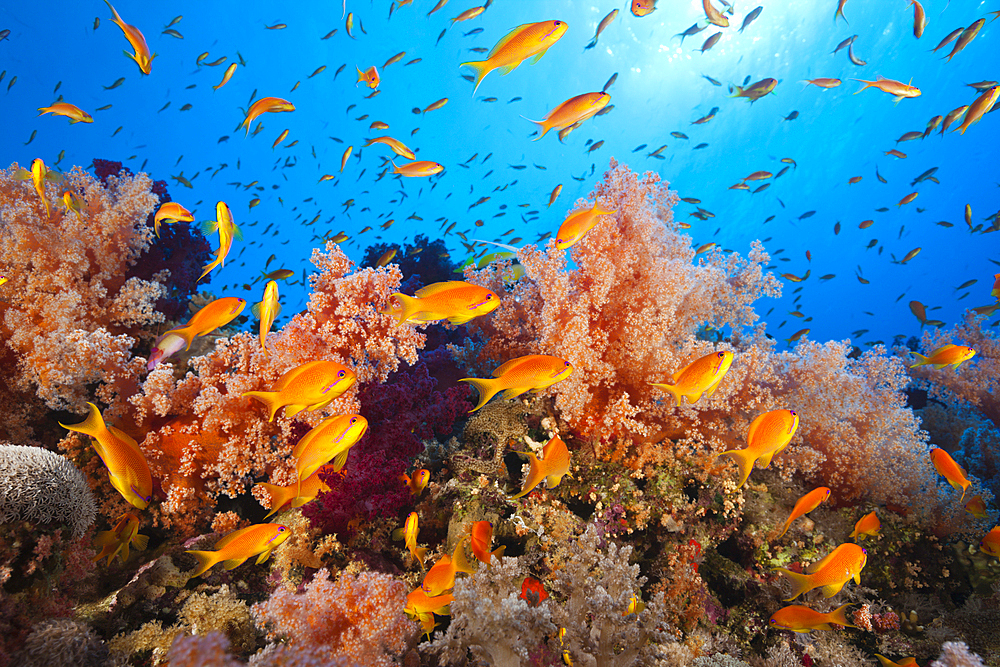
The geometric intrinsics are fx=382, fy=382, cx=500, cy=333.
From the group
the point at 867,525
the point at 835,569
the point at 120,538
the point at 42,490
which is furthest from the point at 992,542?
the point at 120,538

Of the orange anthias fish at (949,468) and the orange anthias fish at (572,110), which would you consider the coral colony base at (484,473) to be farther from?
the orange anthias fish at (572,110)

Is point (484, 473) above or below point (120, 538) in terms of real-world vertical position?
below

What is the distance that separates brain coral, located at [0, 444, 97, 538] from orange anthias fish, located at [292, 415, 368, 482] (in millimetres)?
1614

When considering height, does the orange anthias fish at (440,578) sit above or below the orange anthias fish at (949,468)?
above

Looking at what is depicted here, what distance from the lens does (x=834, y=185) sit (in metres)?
50.6

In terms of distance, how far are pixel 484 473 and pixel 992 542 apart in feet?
14.9

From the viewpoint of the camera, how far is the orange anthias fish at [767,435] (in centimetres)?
253

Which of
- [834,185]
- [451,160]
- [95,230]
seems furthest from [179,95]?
[834,185]

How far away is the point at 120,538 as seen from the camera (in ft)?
10.2

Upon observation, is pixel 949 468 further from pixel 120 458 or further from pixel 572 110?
pixel 120 458

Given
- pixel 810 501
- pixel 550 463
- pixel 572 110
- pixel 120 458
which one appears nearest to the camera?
pixel 120 458

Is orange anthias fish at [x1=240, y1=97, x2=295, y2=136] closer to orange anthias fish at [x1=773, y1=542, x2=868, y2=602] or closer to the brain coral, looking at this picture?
the brain coral

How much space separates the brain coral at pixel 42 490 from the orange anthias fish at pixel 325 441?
63.5 inches

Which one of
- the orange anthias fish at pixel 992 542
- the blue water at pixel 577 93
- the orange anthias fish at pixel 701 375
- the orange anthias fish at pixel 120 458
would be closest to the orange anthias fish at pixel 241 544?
the orange anthias fish at pixel 120 458
